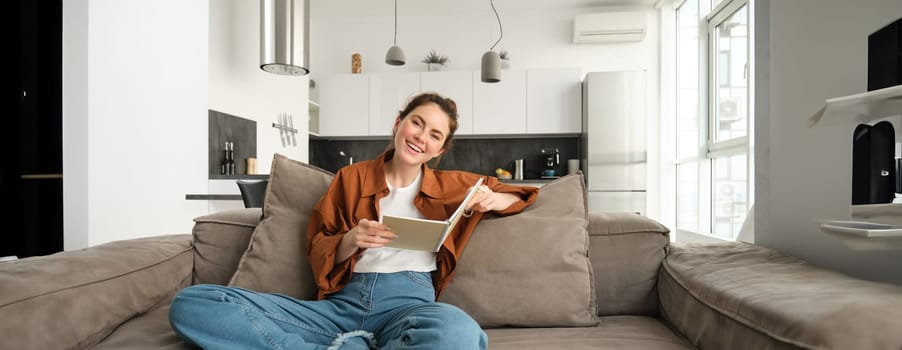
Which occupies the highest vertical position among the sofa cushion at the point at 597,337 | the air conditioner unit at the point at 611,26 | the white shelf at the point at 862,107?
the air conditioner unit at the point at 611,26

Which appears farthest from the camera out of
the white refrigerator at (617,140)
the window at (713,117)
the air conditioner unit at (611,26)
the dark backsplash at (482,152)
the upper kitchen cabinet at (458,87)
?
the dark backsplash at (482,152)

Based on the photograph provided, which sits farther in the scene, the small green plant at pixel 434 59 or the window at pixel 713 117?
the small green plant at pixel 434 59

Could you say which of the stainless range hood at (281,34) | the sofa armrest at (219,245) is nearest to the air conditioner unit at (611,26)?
the stainless range hood at (281,34)

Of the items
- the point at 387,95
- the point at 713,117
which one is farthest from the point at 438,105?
the point at 387,95

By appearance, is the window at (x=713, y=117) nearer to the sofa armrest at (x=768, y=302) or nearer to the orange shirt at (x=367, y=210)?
the sofa armrest at (x=768, y=302)

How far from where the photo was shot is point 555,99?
5.41 m

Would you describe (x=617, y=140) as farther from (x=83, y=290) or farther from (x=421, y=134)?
(x=83, y=290)

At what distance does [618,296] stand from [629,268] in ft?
0.30

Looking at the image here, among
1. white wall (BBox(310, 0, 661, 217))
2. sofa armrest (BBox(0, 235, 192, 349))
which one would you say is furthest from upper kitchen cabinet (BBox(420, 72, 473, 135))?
sofa armrest (BBox(0, 235, 192, 349))

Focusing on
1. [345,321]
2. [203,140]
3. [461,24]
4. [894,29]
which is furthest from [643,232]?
[461,24]

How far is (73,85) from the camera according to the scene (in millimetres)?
2391

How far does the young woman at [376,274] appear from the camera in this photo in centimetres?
113

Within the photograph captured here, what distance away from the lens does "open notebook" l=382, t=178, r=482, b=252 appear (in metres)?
1.12

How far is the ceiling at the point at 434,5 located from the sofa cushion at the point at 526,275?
172 inches
